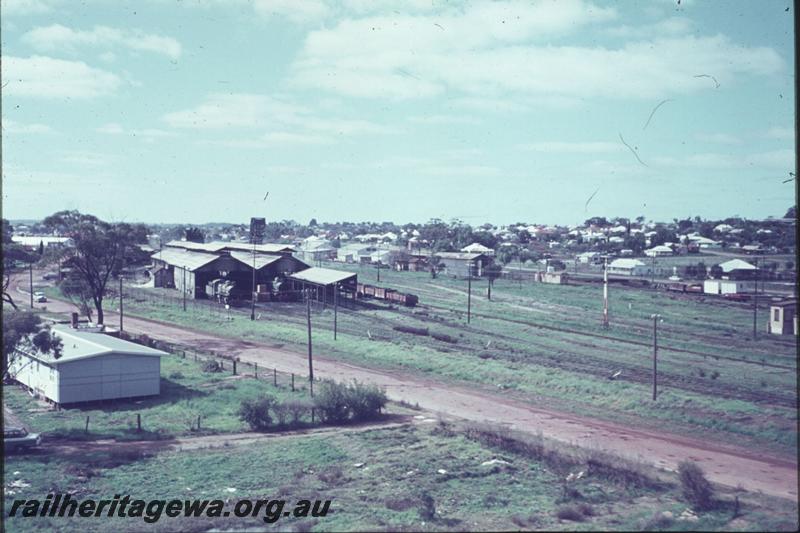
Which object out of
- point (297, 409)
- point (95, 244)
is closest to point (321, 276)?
Result: point (95, 244)

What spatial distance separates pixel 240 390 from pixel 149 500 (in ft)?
54.1

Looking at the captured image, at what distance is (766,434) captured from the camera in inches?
1142

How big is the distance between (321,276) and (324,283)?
151 inches

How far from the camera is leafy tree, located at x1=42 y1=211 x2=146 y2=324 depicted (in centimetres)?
6012

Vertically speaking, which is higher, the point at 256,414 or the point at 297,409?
the point at 256,414

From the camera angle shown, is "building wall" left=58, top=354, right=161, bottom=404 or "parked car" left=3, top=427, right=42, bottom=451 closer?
"parked car" left=3, top=427, right=42, bottom=451

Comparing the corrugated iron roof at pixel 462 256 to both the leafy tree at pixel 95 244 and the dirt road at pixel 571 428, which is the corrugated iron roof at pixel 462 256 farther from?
the dirt road at pixel 571 428

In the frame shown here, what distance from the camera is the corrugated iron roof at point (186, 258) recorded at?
82.5 metres

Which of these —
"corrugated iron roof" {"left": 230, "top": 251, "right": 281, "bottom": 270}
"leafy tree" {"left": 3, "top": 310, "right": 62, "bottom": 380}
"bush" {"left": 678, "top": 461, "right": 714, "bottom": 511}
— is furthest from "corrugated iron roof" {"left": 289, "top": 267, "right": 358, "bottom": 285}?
"bush" {"left": 678, "top": 461, "right": 714, "bottom": 511}

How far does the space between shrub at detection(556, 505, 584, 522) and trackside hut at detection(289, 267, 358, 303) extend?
2262 inches

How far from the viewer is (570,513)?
731 inches

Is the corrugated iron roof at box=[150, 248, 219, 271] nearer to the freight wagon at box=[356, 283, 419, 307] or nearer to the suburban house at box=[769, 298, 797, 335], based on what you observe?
the freight wagon at box=[356, 283, 419, 307]

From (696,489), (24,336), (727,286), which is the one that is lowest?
(696,489)

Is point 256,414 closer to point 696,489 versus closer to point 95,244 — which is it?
point 696,489
